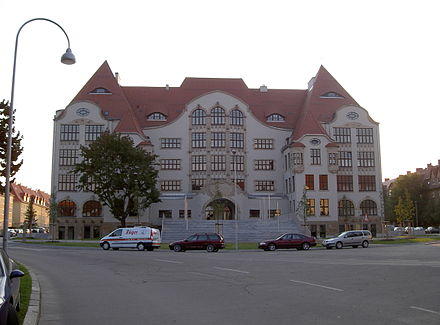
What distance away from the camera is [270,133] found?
69.8 meters

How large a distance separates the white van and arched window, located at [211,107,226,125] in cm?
3198

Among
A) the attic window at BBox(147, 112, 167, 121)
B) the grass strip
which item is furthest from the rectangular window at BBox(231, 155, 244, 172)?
the grass strip

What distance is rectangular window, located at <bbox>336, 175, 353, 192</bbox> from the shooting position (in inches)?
2616

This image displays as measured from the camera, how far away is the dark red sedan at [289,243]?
122 feet

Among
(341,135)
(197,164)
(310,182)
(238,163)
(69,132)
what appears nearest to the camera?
(310,182)

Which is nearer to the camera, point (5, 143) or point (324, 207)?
point (5, 143)

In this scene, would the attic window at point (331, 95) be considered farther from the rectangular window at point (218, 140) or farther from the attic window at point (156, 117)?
the attic window at point (156, 117)

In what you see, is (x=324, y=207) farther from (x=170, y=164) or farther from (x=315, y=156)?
(x=170, y=164)

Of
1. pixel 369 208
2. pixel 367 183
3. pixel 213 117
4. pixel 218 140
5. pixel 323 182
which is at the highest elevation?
pixel 213 117

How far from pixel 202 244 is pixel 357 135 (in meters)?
38.6

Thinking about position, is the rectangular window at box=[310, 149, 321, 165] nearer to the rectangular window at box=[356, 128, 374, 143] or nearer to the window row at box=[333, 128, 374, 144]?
the window row at box=[333, 128, 374, 144]

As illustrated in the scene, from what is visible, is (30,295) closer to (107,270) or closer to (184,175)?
(107,270)

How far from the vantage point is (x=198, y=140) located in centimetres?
6850

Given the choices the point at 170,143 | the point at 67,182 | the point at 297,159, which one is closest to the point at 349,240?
the point at 297,159
